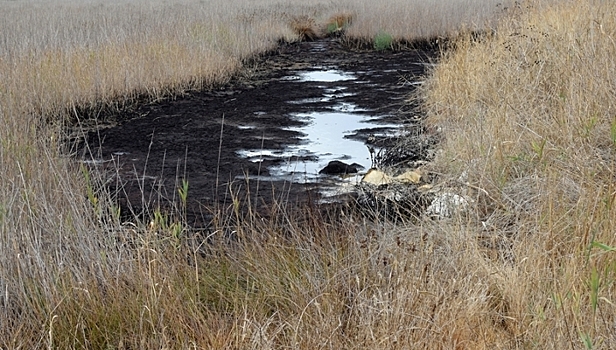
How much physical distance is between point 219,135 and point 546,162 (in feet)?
11.5

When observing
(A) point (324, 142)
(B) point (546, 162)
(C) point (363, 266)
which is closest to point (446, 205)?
(B) point (546, 162)

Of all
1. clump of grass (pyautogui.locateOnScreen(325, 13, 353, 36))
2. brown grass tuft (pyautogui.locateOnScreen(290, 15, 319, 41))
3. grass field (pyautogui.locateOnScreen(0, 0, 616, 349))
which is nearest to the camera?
grass field (pyautogui.locateOnScreen(0, 0, 616, 349))

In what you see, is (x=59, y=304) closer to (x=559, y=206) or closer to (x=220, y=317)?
(x=220, y=317)

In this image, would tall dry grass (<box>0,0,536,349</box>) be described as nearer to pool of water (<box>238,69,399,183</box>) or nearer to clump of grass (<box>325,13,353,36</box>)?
pool of water (<box>238,69,399,183</box>)

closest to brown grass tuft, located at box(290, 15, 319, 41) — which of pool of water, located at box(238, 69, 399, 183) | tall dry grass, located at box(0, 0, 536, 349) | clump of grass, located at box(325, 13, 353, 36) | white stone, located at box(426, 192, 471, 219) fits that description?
clump of grass, located at box(325, 13, 353, 36)

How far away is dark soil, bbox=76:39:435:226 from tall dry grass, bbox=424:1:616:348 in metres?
0.84

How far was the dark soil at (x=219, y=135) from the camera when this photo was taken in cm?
423

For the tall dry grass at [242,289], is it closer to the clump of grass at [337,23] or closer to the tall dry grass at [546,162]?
the tall dry grass at [546,162]

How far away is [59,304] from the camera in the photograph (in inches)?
85.0

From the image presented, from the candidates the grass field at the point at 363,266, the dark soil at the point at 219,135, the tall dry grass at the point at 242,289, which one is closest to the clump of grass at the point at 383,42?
the dark soil at the point at 219,135

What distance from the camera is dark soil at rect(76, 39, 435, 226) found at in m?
4.23

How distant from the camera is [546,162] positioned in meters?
3.21

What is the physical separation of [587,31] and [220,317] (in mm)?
3550

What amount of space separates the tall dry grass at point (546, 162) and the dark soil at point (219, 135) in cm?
84
